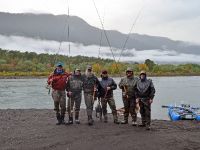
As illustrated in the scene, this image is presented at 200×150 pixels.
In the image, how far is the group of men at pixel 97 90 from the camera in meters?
13.1

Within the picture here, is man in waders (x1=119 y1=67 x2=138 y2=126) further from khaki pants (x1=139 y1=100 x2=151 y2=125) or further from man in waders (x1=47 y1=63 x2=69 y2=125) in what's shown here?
man in waders (x1=47 y1=63 x2=69 y2=125)

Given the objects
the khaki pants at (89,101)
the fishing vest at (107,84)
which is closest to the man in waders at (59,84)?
the khaki pants at (89,101)

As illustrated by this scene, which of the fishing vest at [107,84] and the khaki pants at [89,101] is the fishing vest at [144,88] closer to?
the fishing vest at [107,84]

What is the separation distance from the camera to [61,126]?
1362 centimetres

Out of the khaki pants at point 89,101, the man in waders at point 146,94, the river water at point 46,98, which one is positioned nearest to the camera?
the man in waders at point 146,94

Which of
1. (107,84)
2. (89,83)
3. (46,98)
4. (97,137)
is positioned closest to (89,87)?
(89,83)

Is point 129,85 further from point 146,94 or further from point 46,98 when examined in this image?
point 46,98

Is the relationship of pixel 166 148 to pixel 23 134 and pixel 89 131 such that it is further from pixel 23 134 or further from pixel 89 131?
pixel 23 134

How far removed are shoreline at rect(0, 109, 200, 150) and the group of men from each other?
629 millimetres

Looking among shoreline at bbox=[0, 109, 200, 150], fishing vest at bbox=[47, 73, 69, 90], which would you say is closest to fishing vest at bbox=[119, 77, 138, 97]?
shoreline at bbox=[0, 109, 200, 150]

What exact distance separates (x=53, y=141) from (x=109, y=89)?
3.44 meters

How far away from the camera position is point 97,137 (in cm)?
1165

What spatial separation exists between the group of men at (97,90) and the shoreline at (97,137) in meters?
0.63

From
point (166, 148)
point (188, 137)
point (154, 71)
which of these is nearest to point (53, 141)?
point (166, 148)
